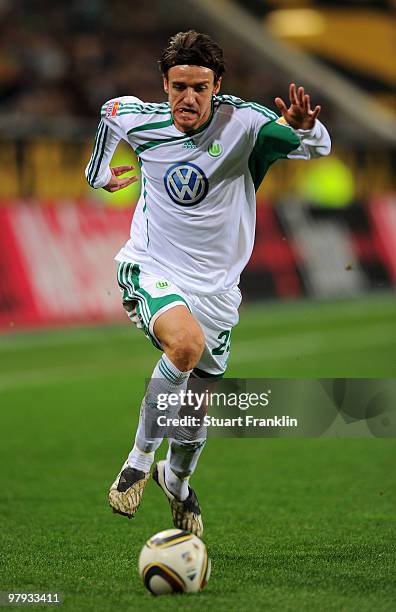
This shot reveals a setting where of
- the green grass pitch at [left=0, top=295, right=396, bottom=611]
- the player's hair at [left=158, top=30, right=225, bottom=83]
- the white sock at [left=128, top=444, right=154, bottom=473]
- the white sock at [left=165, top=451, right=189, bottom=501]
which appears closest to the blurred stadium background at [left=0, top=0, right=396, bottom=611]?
the green grass pitch at [left=0, top=295, right=396, bottom=611]

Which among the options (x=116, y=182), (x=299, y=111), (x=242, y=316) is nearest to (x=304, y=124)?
(x=299, y=111)

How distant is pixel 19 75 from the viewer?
2500 centimetres

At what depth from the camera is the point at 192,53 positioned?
20.0 feet

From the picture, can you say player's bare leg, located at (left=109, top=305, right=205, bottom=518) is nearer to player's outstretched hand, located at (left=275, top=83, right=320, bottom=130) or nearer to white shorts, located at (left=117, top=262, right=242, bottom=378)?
white shorts, located at (left=117, top=262, right=242, bottom=378)

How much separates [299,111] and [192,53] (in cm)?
64

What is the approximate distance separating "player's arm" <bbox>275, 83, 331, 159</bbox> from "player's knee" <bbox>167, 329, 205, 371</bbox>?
963 millimetres

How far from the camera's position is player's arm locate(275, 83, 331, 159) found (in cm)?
577

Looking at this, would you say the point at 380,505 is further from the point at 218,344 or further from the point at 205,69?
the point at 205,69

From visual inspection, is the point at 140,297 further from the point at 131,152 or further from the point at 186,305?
the point at 131,152

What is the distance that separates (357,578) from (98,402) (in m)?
6.35

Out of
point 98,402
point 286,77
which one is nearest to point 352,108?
point 286,77

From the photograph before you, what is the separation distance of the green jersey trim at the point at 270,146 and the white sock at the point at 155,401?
1.07 m

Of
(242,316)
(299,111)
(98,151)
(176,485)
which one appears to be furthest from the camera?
(242,316)

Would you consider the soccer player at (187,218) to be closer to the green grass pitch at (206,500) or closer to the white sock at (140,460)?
the white sock at (140,460)
